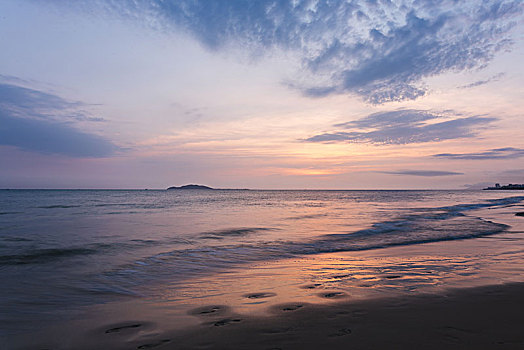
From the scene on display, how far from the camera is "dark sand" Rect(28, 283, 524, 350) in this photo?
360 centimetres

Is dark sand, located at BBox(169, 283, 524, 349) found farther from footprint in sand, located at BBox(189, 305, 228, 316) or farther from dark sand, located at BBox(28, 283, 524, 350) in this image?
footprint in sand, located at BBox(189, 305, 228, 316)

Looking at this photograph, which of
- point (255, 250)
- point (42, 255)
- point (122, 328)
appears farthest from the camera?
point (255, 250)

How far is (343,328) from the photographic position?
13.2 ft

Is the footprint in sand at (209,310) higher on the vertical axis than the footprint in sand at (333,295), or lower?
lower

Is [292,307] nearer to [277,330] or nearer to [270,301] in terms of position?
[270,301]

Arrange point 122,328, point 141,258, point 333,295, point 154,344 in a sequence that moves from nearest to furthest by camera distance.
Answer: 1. point 154,344
2. point 122,328
3. point 333,295
4. point 141,258

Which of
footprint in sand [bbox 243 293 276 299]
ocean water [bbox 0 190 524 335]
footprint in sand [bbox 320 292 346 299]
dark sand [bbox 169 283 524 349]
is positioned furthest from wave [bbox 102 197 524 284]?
dark sand [bbox 169 283 524 349]

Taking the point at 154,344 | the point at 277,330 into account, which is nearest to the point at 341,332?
the point at 277,330

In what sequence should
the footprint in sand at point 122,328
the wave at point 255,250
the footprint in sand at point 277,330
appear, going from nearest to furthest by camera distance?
the footprint in sand at point 277,330
the footprint in sand at point 122,328
the wave at point 255,250

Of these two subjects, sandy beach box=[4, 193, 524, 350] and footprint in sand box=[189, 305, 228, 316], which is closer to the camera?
sandy beach box=[4, 193, 524, 350]

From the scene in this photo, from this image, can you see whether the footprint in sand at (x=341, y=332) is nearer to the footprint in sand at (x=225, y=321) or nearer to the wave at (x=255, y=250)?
the footprint in sand at (x=225, y=321)

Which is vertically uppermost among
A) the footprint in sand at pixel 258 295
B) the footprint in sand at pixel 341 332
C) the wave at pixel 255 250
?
the footprint in sand at pixel 341 332

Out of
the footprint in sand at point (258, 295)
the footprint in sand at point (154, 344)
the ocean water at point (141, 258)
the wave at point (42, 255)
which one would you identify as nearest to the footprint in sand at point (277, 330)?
the footprint in sand at point (154, 344)

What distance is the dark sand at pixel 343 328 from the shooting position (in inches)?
142
